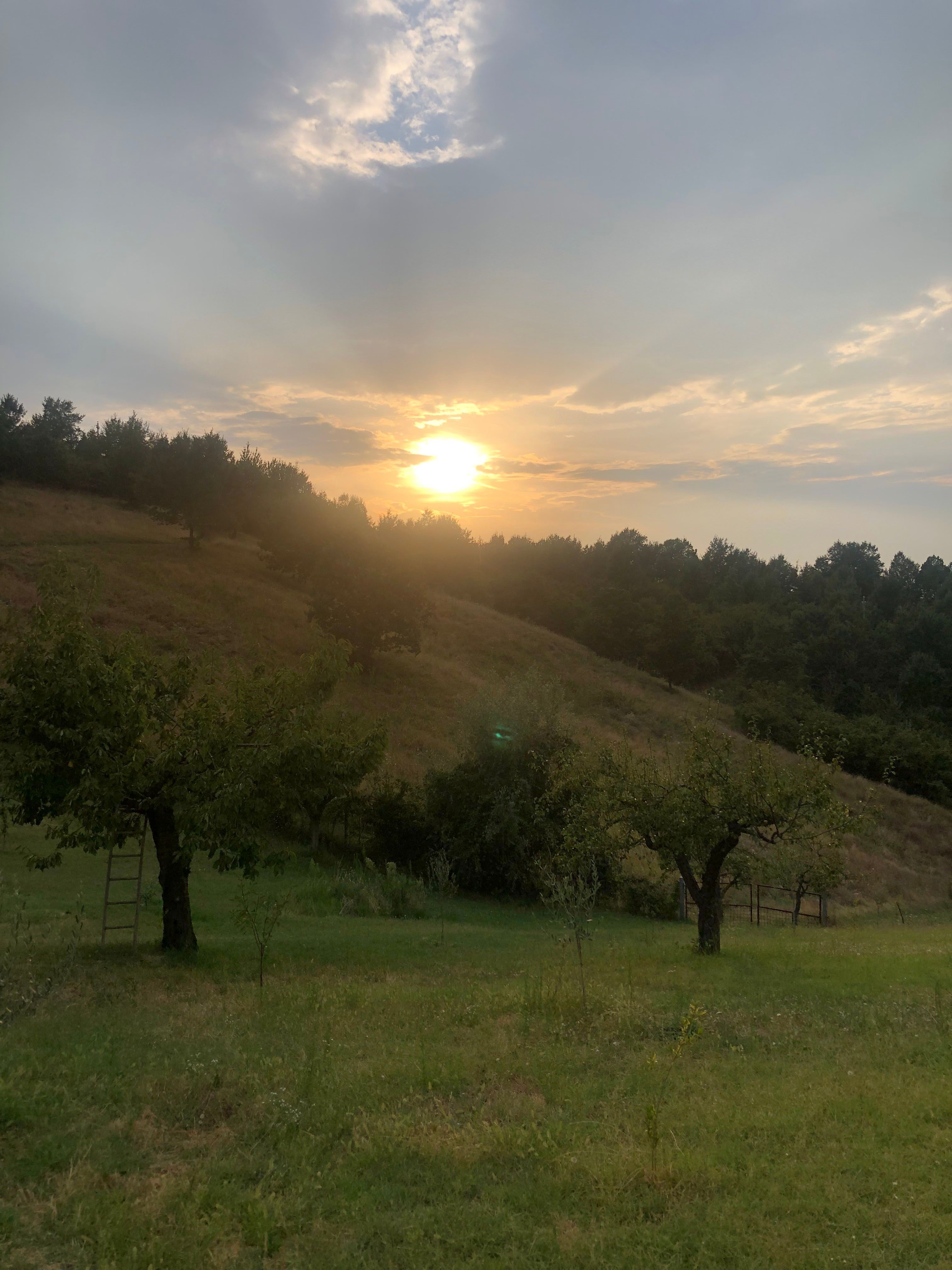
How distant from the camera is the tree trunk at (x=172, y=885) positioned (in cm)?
1493

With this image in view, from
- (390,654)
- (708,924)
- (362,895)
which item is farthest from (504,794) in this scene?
(390,654)

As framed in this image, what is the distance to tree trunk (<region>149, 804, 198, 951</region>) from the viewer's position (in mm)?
14930

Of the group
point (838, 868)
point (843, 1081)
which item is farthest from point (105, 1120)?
point (838, 868)

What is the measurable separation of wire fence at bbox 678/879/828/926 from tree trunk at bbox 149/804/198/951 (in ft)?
58.8

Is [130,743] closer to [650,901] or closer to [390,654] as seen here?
[650,901]

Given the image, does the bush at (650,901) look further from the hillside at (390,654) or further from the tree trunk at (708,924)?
the tree trunk at (708,924)

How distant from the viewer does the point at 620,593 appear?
83.6 meters

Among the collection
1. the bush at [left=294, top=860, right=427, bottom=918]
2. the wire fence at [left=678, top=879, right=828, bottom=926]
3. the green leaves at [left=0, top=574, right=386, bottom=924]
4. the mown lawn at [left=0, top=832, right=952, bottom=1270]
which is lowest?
the wire fence at [left=678, top=879, right=828, bottom=926]

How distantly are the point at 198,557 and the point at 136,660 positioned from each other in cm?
4481

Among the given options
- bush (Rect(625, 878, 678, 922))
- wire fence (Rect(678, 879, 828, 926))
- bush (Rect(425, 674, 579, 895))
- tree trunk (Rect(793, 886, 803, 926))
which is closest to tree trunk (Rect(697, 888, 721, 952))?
wire fence (Rect(678, 879, 828, 926))

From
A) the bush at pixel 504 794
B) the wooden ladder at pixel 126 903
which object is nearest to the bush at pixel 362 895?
the bush at pixel 504 794

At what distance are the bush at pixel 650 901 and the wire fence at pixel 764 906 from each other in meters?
0.38

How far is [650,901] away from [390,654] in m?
29.4

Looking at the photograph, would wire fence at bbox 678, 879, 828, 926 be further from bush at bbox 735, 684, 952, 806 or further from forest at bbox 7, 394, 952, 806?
bush at bbox 735, 684, 952, 806
